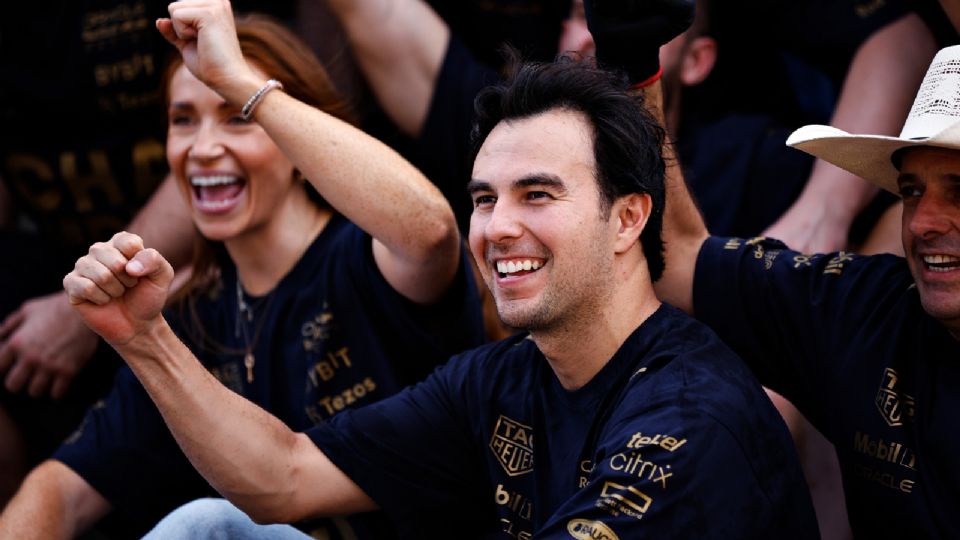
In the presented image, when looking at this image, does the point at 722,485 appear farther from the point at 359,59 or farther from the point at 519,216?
the point at 359,59

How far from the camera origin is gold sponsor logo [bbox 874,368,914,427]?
104 inches

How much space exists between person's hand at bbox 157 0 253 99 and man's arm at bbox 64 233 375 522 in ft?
1.94

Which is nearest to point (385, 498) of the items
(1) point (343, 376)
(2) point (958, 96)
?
(1) point (343, 376)

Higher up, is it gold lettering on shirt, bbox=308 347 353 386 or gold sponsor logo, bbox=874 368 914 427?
gold sponsor logo, bbox=874 368 914 427

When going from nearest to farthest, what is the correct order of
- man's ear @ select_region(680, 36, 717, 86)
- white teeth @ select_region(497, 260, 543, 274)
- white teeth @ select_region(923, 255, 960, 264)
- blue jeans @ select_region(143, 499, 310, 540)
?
1. white teeth @ select_region(923, 255, 960, 264)
2. white teeth @ select_region(497, 260, 543, 274)
3. blue jeans @ select_region(143, 499, 310, 540)
4. man's ear @ select_region(680, 36, 717, 86)

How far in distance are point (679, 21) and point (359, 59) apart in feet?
4.23

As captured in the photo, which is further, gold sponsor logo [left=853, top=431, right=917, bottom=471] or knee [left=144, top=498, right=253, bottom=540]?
knee [left=144, top=498, right=253, bottom=540]

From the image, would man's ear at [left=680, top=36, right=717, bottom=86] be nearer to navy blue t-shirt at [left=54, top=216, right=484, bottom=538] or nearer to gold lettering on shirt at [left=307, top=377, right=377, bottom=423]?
navy blue t-shirt at [left=54, top=216, right=484, bottom=538]

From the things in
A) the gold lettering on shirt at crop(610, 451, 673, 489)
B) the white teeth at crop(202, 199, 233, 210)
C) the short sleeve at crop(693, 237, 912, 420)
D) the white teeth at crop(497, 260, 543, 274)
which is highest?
the white teeth at crop(202, 199, 233, 210)

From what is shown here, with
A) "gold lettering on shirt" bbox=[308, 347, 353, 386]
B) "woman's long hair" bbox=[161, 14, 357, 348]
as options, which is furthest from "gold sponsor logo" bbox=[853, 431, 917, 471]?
"woman's long hair" bbox=[161, 14, 357, 348]

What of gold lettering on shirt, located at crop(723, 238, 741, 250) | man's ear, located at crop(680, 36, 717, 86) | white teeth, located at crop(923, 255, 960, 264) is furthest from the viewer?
man's ear, located at crop(680, 36, 717, 86)

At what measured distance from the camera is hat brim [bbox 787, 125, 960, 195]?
8.82 ft

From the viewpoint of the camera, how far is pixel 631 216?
275cm

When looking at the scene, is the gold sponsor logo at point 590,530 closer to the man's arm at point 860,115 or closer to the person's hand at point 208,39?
the person's hand at point 208,39
